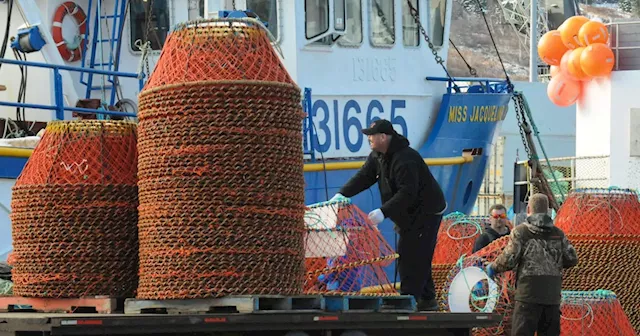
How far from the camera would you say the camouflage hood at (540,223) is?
9289mm

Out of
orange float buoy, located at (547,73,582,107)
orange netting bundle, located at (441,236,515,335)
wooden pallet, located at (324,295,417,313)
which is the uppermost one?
orange float buoy, located at (547,73,582,107)

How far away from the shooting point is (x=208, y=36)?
7551 mm

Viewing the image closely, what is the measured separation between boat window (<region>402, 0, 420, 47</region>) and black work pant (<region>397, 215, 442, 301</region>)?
21.2 ft

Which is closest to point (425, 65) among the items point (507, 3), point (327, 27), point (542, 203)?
point (327, 27)

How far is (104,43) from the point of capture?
1531 centimetres

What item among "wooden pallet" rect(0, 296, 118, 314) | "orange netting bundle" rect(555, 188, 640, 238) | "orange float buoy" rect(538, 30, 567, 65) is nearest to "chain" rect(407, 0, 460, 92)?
"orange netting bundle" rect(555, 188, 640, 238)

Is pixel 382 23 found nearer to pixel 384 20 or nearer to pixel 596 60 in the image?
pixel 384 20

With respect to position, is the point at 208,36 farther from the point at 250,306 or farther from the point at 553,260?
the point at 553,260

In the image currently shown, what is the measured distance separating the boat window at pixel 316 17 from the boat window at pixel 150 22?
1737mm

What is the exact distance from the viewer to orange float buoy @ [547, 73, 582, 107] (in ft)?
75.0

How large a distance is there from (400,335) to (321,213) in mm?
1703

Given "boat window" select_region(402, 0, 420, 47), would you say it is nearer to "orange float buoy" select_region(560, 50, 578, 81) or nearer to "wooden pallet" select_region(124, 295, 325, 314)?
"orange float buoy" select_region(560, 50, 578, 81)

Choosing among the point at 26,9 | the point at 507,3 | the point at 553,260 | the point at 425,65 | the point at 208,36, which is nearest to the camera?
the point at 208,36

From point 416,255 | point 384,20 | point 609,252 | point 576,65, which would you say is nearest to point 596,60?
point 576,65
